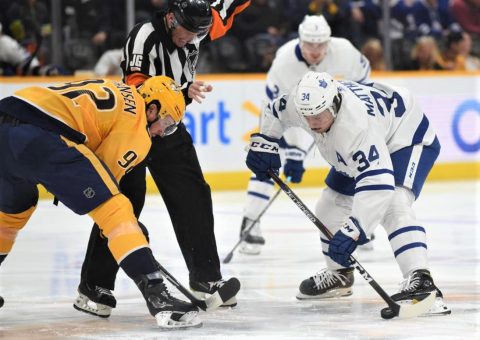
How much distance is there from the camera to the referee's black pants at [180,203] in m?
4.86

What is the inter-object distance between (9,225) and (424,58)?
6.82 metres

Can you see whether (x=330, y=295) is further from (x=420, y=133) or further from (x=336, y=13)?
(x=336, y=13)

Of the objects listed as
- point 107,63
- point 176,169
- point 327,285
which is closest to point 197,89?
point 176,169

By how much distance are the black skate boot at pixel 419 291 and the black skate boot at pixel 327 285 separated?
559 mm

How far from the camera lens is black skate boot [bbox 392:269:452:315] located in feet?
15.3

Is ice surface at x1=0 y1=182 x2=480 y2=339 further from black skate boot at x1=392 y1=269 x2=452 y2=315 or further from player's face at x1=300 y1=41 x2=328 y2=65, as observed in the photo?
player's face at x1=300 y1=41 x2=328 y2=65

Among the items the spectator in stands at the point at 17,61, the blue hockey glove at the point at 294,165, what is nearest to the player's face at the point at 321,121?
the blue hockey glove at the point at 294,165

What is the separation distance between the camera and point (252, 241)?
6848 mm

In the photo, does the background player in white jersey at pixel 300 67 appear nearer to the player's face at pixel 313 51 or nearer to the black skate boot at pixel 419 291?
the player's face at pixel 313 51

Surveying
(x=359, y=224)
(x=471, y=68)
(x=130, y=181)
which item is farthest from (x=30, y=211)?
(x=471, y=68)

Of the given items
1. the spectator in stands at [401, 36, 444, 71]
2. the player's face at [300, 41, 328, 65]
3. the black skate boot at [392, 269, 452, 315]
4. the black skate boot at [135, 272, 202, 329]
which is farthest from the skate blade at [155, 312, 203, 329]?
the spectator in stands at [401, 36, 444, 71]

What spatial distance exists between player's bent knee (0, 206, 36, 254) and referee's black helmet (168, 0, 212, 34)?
0.99 meters

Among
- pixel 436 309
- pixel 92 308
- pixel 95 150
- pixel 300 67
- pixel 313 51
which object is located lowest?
pixel 92 308

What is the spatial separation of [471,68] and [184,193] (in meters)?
6.62
